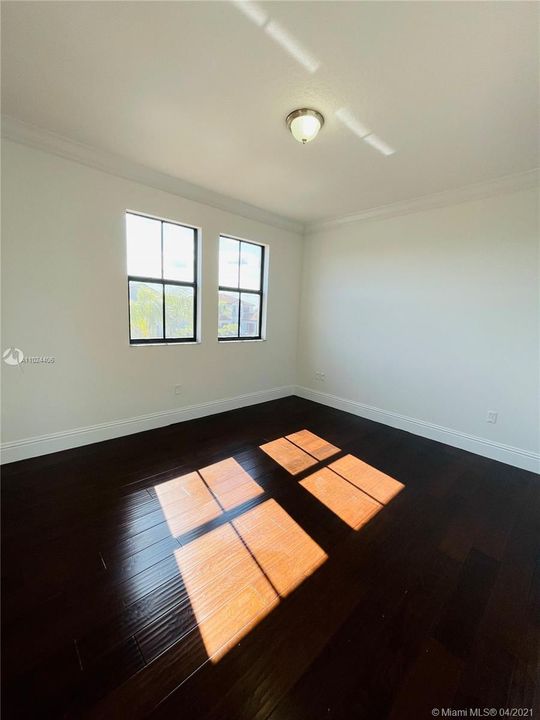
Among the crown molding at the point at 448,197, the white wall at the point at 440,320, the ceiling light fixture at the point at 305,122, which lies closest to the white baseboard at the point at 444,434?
the white wall at the point at 440,320

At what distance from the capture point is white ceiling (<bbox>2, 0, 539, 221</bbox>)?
1.35m

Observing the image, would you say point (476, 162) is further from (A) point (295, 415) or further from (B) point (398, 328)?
(A) point (295, 415)

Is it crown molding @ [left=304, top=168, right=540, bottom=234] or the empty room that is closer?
the empty room

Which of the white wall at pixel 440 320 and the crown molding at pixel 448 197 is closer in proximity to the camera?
the crown molding at pixel 448 197

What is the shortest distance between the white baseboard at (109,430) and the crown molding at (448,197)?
8.91 ft

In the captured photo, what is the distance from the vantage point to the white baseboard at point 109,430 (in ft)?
8.21

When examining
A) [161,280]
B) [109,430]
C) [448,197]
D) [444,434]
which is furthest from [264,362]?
[448,197]

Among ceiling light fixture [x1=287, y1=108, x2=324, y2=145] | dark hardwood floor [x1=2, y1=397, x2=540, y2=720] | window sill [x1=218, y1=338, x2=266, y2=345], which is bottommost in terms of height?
dark hardwood floor [x1=2, y1=397, x2=540, y2=720]

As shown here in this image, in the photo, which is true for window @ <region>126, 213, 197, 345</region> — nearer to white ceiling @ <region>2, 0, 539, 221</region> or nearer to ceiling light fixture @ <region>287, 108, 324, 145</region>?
white ceiling @ <region>2, 0, 539, 221</region>

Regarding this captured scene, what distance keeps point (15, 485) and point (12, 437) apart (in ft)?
1.59

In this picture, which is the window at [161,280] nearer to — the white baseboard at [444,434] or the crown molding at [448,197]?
the crown molding at [448,197]

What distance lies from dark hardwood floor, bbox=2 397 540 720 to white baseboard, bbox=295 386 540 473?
195 mm

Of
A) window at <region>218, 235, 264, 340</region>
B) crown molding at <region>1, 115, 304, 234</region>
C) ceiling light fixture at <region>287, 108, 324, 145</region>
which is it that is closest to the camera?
ceiling light fixture at <region>287, 108, 324, 145</region>

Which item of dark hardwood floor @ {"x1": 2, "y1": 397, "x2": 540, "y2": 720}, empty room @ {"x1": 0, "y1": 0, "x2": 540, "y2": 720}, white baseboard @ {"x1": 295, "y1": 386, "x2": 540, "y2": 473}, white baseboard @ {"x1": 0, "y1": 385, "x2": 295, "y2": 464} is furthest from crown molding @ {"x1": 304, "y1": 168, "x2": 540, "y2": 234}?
white baseboard @ {"x1": 0, "y1": 385, "x2": 295, "y2": 464}
